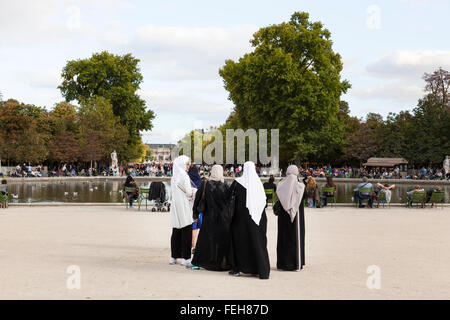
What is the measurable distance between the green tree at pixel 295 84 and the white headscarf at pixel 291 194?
38.0m

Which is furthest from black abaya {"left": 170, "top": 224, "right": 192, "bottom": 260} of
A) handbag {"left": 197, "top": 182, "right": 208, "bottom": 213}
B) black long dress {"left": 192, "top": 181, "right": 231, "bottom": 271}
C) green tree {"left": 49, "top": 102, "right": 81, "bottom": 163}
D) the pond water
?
green tree {"left": 49, "top": 102, "right": 81, "bottom": 163}

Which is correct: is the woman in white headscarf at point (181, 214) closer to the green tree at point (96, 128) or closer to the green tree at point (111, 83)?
the green tree at point (96, 128)

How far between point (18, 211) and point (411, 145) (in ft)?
155

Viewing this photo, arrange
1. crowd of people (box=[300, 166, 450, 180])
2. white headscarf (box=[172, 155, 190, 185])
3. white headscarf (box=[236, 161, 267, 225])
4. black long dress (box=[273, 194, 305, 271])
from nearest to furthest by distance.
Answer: white headscarf (box=[236, 161, 267, 225]) → black long dress (box=[273, 194, 305, 271]) → white headscarf (box=[172, 155, 190, 185]) → crowd of people (box=[300, 166, 450, 180])

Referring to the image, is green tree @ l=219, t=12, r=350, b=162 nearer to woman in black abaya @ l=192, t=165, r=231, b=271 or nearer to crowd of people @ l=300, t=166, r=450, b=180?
crowd of people @ l=300, t=166, r=450, b=180

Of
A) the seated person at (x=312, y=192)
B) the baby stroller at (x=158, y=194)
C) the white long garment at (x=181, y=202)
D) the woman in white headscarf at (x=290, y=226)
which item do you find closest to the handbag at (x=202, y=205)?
the white long garment at (x=181, y=202)

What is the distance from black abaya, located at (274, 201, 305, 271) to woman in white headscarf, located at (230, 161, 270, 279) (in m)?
0.58

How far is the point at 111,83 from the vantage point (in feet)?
208

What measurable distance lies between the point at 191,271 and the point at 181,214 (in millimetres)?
1076

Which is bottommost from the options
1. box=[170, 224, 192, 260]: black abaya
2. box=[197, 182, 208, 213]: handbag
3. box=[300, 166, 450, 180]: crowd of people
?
box=[170, 224, 192, 260]: black abaya

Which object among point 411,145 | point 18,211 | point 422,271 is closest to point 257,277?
point 422,271

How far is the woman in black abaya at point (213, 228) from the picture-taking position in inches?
350

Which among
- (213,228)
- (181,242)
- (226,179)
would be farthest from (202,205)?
(226,179)

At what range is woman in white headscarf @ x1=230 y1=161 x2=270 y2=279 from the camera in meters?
8.42
